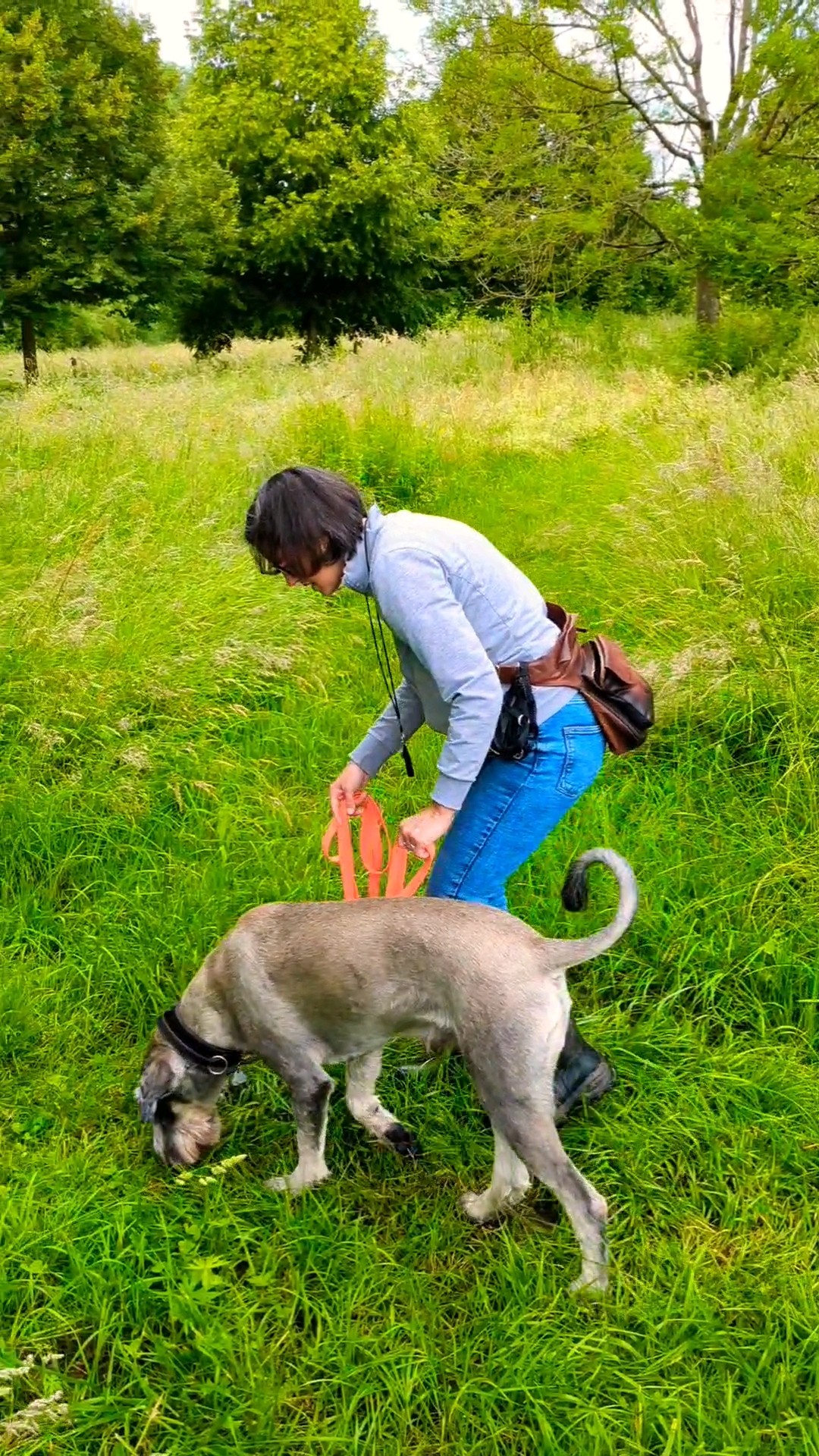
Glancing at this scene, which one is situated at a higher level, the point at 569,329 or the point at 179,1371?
the point at 569,329

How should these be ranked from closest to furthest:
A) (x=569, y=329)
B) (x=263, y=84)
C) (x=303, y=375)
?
(x=303, y=375)
(x=569, y=329)
(x=263, y=84)

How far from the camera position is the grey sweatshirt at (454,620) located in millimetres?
2152

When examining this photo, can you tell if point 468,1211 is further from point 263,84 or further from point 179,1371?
point 263,84

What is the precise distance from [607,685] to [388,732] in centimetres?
66

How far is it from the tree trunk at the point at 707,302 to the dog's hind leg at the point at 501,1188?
12440 mm

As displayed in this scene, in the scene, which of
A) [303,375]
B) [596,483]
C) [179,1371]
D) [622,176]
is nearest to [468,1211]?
[179,1371]

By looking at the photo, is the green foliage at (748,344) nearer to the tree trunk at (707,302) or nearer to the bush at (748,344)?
the bush at (748,344)

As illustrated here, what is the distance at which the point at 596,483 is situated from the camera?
7.53 meters

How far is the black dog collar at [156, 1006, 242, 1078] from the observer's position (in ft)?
8.34

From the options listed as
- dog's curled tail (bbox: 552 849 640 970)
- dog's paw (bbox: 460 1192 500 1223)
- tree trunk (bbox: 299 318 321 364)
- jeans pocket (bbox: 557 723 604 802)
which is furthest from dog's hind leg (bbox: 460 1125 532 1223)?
tree trunk (bbox: 299 318 321 364)

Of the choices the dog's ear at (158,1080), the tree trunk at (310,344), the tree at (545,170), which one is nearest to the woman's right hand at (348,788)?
the dog's ear at (158,1080)

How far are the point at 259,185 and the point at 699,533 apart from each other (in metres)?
16.9

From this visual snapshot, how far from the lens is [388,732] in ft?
9.09

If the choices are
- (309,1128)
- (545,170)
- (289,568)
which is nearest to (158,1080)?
(309,1128)
